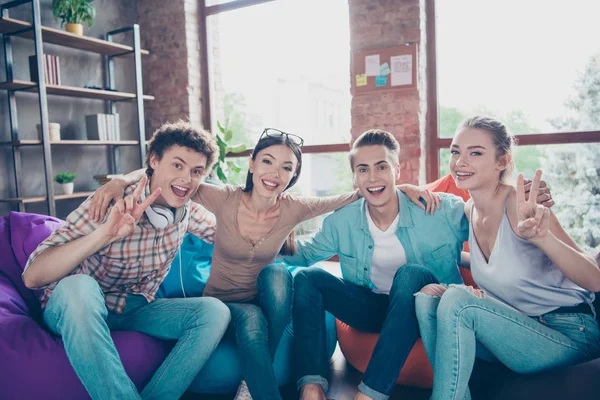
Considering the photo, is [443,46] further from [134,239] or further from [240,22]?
[134,239]

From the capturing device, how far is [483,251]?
1.60 m

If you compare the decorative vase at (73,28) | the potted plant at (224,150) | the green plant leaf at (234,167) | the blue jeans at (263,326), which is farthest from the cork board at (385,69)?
the blue jeans at (263,326)

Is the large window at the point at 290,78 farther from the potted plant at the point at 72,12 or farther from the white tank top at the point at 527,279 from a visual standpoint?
the white tank top at the point at 527,279

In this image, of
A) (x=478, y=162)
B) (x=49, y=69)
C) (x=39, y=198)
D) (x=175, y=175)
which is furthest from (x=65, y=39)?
(x=478, y=162)

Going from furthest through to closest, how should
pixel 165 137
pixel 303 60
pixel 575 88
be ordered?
pixel 303 60 → pixel 575 88 → pixel 165 137

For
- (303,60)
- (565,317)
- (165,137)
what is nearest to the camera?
(565,317)

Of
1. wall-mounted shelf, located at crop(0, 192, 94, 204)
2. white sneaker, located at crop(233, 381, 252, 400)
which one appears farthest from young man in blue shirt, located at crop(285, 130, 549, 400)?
wall-mounted shelf, located at crop(0, 192, 94, 204)

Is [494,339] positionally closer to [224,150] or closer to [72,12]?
[224,150]

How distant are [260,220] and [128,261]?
1.70 feet

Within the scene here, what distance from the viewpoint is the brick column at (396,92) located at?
11.7 feet

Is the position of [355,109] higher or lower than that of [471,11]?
lower

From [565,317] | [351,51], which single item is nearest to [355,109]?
[351,51]

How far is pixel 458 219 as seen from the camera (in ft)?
5.95

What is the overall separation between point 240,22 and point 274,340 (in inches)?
149
